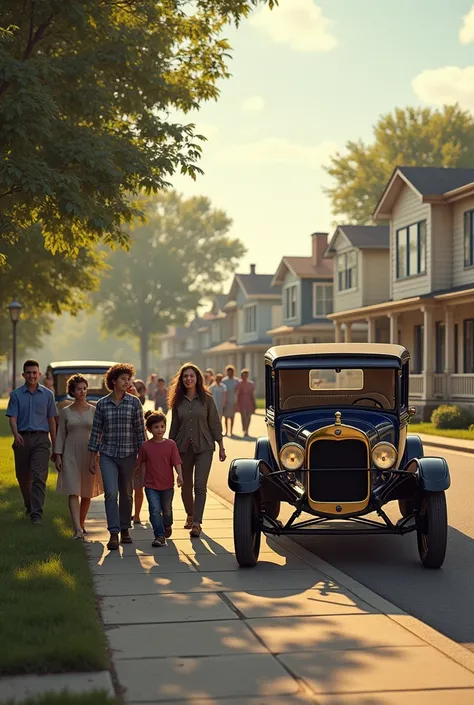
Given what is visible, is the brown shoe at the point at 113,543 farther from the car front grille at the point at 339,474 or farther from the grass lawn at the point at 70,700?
the grass lawn at the point at 70,700

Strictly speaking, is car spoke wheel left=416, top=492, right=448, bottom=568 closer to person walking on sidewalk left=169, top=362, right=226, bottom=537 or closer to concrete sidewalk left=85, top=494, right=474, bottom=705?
concrete sidewalk left=85, top=494, right=474, bottom=705

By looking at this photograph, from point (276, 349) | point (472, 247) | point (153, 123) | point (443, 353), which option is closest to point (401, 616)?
point (276, 349)

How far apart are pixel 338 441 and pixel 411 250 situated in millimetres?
31383

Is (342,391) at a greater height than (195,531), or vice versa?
(342,391)

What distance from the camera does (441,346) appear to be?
40656 mm

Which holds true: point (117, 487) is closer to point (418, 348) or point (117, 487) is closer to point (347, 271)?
point (418, 348)

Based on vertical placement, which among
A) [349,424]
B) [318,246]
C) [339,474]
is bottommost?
[339,474]

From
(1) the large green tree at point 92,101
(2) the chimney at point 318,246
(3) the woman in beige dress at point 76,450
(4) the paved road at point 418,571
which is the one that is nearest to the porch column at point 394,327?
(1) the large green tree at point 92,101

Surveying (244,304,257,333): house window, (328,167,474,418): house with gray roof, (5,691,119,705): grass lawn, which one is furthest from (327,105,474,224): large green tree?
(5,691,119,705): grass lawn

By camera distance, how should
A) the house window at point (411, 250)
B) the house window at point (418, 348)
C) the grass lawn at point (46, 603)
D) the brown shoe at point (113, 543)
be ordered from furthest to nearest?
the house window at point (418, 348)
the house window at point (411, 250)
the brown shoe at point (113, 543)
the grass lawn at point (46, 603)

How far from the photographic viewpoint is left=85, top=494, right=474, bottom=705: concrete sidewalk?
19.7ft

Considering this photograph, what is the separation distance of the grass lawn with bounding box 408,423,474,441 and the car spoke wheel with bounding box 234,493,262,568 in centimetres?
1842

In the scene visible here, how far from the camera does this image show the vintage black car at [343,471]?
34.3 ft

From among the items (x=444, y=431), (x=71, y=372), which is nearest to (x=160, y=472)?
(x=71, y=372)
